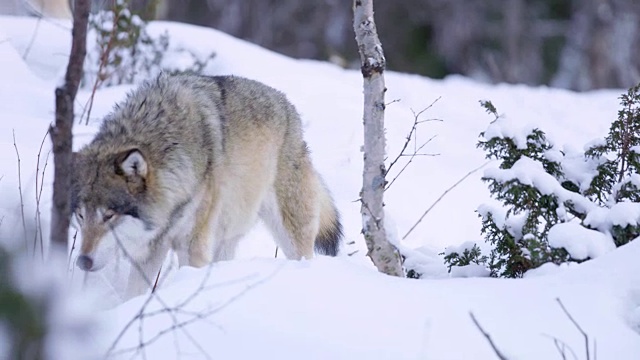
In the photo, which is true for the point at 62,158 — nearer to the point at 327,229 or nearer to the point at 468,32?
the point at 327,229

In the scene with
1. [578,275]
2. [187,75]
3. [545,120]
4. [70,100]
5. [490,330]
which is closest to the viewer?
[70,100]

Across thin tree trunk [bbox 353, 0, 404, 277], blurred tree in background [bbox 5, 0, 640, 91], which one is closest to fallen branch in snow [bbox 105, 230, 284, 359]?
thin tree trunk [bbox 353, 0, 404, 277]

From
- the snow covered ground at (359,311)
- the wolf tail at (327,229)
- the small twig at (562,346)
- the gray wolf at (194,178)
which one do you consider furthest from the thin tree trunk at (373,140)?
the wolf tail at (327,229)

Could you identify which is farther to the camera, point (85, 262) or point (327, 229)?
point (327, 229)

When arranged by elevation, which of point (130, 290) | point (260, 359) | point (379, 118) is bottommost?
point (130, 290)

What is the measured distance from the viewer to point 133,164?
15.2ft

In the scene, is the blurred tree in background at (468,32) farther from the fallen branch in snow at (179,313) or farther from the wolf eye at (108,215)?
the fallen branch in snow at (179,313)

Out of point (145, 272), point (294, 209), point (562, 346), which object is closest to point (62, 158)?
point (562, 346)

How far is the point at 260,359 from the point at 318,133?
178 inches

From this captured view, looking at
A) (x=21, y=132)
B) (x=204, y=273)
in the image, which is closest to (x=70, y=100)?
(x=204, y=273)

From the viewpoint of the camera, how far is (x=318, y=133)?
25.1 ft

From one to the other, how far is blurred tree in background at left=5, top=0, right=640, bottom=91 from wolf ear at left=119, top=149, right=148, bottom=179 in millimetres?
15781

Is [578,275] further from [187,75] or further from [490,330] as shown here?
[187,75]

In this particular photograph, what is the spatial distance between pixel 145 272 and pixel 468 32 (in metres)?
16.6
